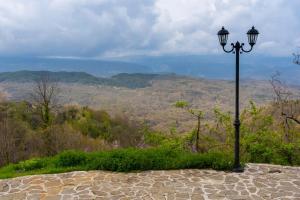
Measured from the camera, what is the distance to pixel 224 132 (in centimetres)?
1847

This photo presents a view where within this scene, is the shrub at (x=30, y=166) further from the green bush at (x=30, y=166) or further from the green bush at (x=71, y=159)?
the green bush at (x=71, y=159)

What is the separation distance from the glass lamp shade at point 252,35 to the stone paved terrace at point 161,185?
4.08m

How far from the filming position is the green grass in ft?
40.0

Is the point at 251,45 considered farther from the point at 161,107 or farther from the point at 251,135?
the point at 161,107

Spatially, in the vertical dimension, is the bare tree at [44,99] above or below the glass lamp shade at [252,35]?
below

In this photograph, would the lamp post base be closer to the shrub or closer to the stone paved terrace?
the stone paved terrace

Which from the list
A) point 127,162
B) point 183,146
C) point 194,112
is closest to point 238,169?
point 127,162

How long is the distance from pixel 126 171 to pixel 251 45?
559 centimetres

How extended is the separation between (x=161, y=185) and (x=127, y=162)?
6.71 feet

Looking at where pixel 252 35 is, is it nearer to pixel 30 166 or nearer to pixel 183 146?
pixel 183 146

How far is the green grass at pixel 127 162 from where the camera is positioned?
1220 centimetres

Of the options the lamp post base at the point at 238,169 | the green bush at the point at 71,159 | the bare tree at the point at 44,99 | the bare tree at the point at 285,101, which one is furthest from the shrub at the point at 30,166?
the bare tree at the point at 44,99

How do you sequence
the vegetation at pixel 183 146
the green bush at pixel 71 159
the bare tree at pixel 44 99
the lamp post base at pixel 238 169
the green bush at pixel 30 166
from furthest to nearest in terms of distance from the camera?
the bare tree at pixel 44 99 → the green bush at pixel 30 166 → the green bush at pixel 71 159 → the vegetation at pixel 183 146 → the lamp post base at pixel 238 169

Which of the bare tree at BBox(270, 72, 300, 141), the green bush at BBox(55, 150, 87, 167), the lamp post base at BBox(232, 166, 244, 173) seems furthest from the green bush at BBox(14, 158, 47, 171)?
the bare tree at BBox(270, 72, 300, 141)
